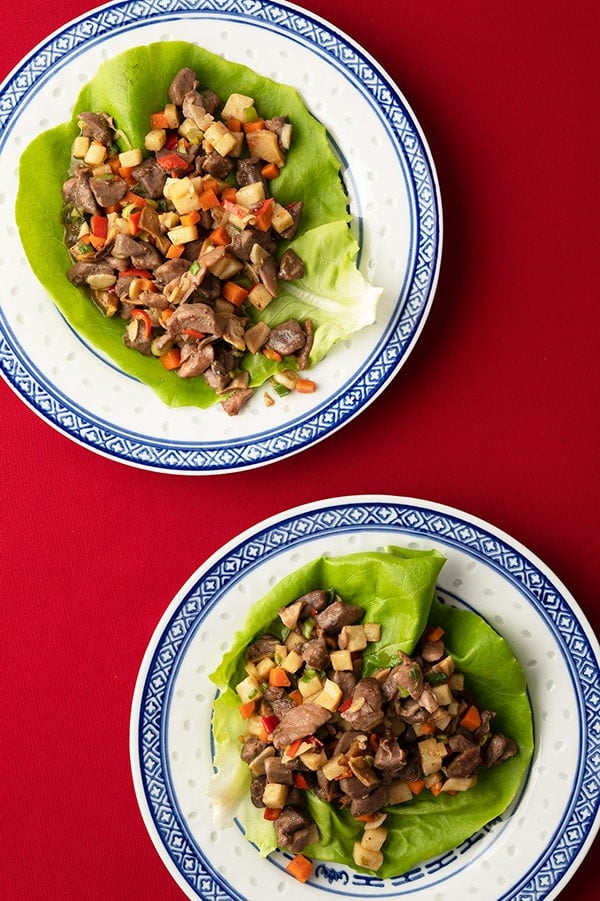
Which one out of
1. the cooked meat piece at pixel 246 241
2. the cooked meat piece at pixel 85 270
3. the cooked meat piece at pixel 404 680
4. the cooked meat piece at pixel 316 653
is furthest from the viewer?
the cooked meat piece at pixel 85 270

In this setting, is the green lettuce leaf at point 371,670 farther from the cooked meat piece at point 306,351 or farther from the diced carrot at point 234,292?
the diced carrot at point 234,292

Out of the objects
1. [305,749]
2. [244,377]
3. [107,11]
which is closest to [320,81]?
[107,11]

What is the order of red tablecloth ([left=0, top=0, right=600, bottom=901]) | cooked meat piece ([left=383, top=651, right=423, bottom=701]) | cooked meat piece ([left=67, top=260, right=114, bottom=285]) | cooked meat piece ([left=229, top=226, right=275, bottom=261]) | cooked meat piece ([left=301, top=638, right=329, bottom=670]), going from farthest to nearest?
red tablecloth ([left=0, top=0, right=600, bottom=901])
cooked meat piece ([left=67, top=260, right=114, bottom=285])
cooked meat piece ([left=229, top=226, right=275, bottom=261])
cooked meat piece ([left=301, top=638, right=329, bottom=670])
cooked meat piece ([left=383, top=651, right=423, bottom=701])

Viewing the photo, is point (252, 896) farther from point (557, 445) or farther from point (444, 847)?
point (557, 445)

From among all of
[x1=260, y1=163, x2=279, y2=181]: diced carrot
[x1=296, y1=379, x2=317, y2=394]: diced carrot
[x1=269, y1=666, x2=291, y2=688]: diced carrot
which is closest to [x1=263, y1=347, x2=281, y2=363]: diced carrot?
[x1=296, y1=379, x2=317, y2=394]: diced carrot

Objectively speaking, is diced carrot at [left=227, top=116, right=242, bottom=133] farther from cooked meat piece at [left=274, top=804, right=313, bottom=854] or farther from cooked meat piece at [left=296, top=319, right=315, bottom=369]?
cooked meat piece at [left=274, top=804, right=313, bottom=854]

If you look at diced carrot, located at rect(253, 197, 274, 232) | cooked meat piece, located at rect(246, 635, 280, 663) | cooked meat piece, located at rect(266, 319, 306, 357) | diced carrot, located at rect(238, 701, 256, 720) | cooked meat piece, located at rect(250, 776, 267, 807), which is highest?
diced carrot, located at rect(253, 197, 274, 232)

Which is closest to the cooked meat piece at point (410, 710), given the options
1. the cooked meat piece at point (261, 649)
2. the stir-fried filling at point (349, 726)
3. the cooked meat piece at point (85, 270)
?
the stir-fried filling at point (349, 726)
